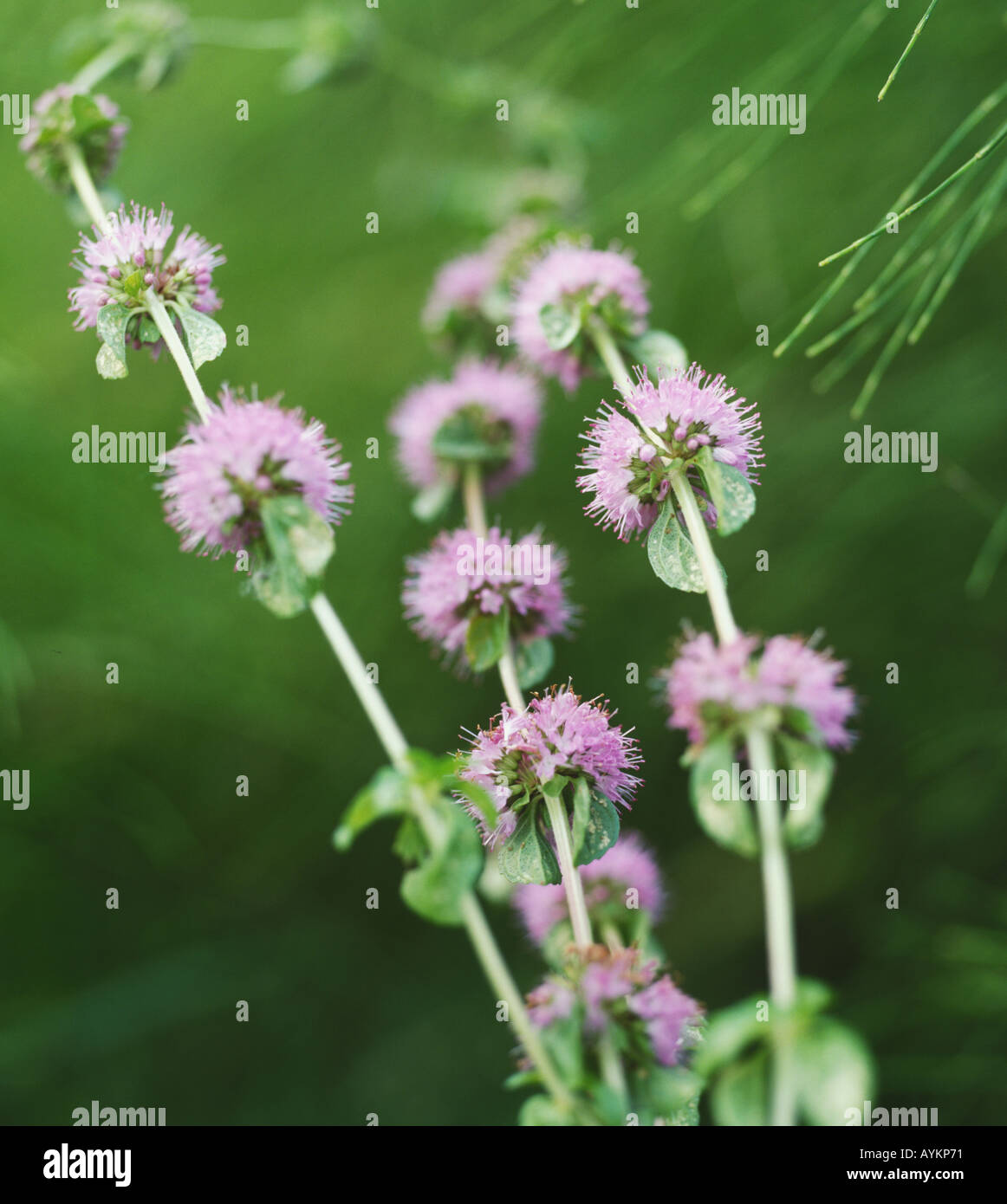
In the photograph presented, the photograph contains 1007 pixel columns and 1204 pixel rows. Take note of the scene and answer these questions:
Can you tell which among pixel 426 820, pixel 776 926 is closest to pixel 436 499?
pixel 426 820

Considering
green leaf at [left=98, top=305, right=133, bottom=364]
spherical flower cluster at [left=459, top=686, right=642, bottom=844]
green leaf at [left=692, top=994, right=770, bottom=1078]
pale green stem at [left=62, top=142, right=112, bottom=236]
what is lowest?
green leaf at [left=692, top=994, right=770, bottom=1078]

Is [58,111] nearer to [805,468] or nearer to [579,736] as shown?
Answer: [579,736]

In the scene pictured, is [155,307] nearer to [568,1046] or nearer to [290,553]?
[290,553]

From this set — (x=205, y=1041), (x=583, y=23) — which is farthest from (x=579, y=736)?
(x=205, y=1041)

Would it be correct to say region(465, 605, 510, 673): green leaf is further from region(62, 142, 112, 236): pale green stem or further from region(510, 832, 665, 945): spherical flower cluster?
region(62, 142, 112, 236): pale green stem

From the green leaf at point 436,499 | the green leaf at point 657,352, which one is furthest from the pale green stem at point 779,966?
the green leaf at point 436,499

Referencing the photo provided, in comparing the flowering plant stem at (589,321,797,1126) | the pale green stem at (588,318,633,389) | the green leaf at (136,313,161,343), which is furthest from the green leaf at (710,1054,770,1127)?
the green leaf at (136,313,161,343)
